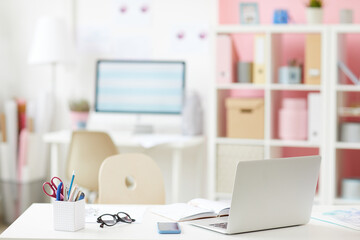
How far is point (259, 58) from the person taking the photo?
3.56m

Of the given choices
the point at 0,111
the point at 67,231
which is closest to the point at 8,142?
the point at 0,111

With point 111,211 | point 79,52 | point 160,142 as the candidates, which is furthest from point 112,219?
point 79,52

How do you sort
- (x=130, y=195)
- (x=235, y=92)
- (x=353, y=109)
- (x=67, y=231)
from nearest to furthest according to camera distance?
(x=67, y=231) < (x=130, y=195) < (x=353, y=109) < (x=235, y=92)

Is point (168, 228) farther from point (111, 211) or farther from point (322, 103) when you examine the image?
point (322, 103)

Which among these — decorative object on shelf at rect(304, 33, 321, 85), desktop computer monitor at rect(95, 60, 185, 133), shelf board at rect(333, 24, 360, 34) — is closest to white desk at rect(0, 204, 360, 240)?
decorative object on shelf at rect(304, 33, 321, 85)

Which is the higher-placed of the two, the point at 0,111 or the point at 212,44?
the point at 212,44

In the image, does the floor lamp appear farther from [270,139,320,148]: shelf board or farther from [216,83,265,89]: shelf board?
[270,139,320,148]: shelf board

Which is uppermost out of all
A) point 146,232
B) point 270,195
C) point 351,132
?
point 351,132

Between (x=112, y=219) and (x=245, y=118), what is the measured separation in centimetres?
189

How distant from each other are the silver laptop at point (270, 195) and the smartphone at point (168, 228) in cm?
8

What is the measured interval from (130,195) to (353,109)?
1.71m

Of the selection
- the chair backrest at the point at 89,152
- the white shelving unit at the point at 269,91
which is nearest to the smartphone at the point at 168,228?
the chair backrest at the point at 89,152

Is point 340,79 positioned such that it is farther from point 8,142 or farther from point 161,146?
point 8,142

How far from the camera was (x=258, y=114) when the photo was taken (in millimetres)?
3572
